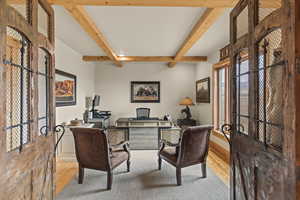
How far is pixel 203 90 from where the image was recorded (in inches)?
221

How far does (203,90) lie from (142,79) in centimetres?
214

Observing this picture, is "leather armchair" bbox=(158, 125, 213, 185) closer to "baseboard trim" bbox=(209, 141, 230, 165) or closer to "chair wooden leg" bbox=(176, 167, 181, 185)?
"chair wooden leg" bbox=(176, 167, 181, 185)

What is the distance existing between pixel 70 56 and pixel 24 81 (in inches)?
135

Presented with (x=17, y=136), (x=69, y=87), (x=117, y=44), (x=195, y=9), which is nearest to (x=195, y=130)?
(x=195, y=9)

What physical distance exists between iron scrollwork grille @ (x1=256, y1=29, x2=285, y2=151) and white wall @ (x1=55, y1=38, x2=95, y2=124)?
3.61 m

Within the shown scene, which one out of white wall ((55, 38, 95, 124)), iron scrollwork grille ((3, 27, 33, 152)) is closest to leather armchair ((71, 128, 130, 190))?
iron scrollwork grille ((3, 27, 33, 152))

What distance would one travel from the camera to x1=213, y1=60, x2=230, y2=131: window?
4.39 m

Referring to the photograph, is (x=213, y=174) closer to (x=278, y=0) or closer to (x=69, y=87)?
(x=278, y=0)

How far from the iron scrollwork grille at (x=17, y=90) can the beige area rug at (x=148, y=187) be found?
155 cm

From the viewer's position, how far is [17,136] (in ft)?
4.30

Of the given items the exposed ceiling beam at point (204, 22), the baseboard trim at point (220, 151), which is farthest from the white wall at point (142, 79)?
the exposed ceiling beam at point (204, 22)

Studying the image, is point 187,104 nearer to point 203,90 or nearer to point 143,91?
point 203,90

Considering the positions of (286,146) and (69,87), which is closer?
(286,146)

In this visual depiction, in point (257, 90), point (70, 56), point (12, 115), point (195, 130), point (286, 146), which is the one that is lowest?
point (195, 130)
